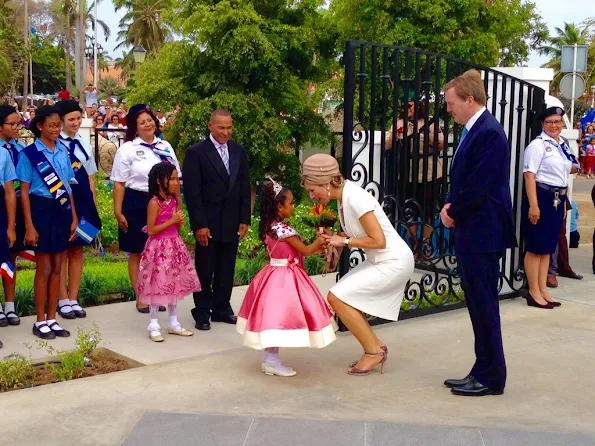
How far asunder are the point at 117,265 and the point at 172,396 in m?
4.41

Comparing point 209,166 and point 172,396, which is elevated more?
point 209,166

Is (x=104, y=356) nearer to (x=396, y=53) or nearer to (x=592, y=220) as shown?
(x=396, y=53)

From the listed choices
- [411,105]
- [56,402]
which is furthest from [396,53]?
[56,402]

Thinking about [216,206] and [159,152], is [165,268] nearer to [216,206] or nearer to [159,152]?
[216,206]

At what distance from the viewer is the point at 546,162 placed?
24.1ft

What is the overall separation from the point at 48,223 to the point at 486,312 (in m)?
3.29

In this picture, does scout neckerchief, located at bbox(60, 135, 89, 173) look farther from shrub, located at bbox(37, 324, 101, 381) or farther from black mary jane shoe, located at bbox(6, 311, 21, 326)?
shrub, located at bbox(37, 324, 101, 381)

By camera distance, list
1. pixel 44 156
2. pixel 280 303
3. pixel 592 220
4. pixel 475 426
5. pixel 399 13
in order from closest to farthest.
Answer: pixel 475 426
pixel 280 303
pixel 44 156
pixel 592 220
pixel 399 13

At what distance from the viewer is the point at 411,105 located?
7.93 metres

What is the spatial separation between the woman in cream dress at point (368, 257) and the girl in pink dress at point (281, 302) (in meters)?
0.17

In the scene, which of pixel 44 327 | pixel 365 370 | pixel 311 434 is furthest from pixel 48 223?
pixel 311 434

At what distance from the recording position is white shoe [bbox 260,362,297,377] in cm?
533

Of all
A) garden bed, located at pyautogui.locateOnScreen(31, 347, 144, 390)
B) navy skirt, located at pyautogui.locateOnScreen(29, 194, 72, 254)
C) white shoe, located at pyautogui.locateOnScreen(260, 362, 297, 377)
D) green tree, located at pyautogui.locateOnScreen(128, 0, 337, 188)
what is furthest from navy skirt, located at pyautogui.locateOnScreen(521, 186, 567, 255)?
green tree, located at pyautogui.locateOnScreen(128, 0, 337, 188)

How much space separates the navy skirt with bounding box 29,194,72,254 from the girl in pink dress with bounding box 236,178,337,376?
1.71 meters
